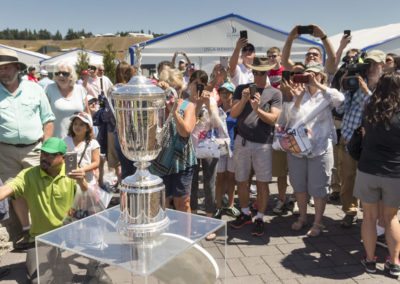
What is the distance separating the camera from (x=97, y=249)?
1.57 metres

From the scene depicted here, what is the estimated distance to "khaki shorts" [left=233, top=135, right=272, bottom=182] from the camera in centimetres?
385

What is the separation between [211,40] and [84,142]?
268 inches

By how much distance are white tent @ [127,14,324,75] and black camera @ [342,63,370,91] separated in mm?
6051

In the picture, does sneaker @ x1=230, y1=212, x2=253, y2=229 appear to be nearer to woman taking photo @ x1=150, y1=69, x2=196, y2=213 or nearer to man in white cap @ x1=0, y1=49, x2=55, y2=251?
woman taking photo @ x1=150, y1=69, x2=196, y2=213

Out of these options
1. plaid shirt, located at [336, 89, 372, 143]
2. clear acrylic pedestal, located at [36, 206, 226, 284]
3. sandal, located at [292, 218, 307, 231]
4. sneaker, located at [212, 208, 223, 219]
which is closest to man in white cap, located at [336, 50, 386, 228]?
plaid shirt, located at [336, 89, 372, 143]

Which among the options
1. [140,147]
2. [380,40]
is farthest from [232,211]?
[380,40]

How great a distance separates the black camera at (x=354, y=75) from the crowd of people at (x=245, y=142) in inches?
0.5

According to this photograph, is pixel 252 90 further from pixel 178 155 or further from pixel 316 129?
pixel 178 155

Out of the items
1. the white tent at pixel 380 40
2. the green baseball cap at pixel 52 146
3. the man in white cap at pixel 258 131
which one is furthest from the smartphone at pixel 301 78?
the white tent at pixel 380 40

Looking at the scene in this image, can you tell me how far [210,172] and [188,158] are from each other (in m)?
0.73

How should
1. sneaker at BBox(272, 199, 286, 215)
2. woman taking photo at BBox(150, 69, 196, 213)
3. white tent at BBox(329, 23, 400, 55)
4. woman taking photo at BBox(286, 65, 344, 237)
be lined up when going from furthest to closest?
white tent at BBox(329, 23, 400, 55), sneaker at BBox(272, 199, 286, 215), woman taking photo at BBox(286, 65, 344, 237), woman taking photo at BBox(150, 69, 196, 213)

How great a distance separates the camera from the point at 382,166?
3.01 metres

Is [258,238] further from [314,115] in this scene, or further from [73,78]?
[73,78]

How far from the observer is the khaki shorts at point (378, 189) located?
9.82 ft
